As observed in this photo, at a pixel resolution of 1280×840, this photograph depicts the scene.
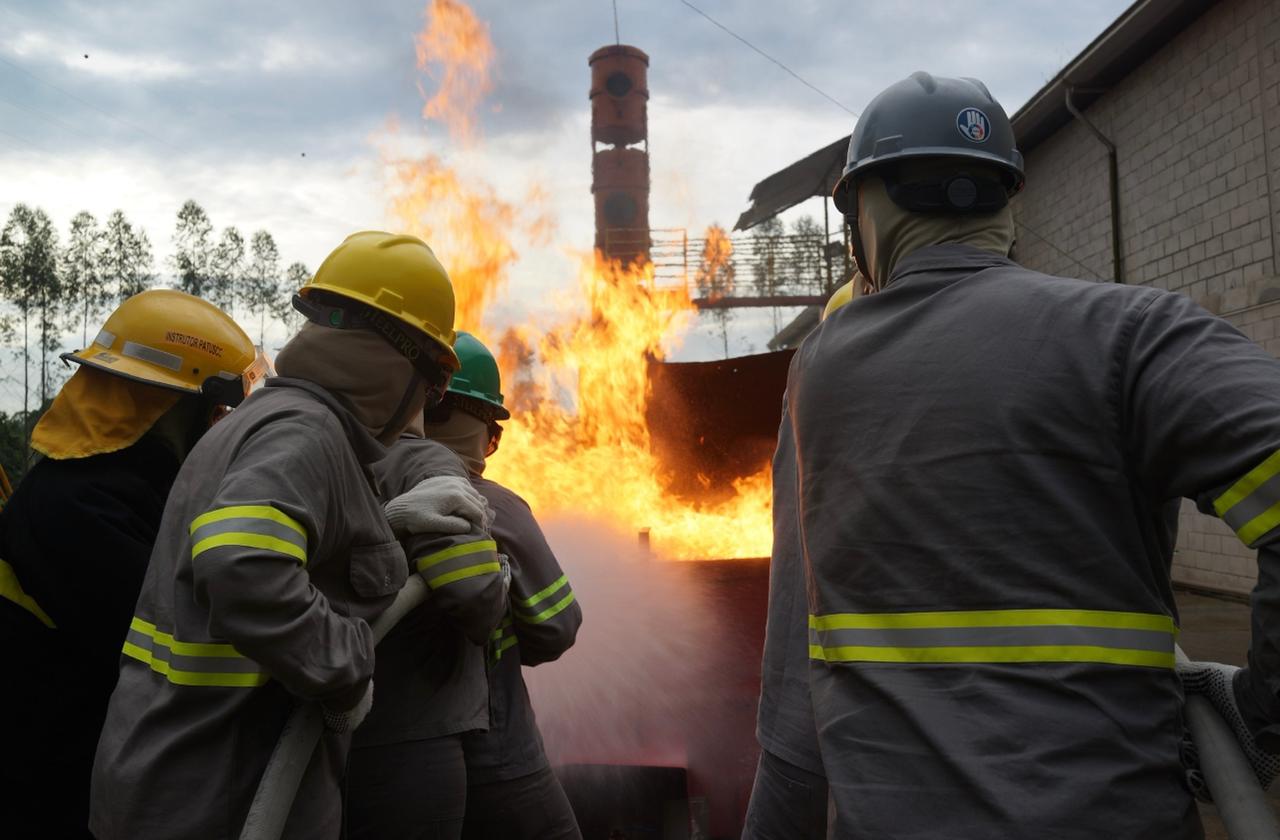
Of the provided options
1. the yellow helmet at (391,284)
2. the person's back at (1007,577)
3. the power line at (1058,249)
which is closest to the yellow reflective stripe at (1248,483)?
the person's back at (1007,577)

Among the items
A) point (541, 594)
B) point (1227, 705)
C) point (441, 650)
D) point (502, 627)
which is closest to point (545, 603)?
point (541, 594)

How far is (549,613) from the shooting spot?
2961 millimetres

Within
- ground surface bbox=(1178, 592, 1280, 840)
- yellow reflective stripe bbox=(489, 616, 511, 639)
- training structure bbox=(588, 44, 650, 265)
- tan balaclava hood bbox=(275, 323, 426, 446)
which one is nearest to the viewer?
tan balaclava hood bbox=(275, 323, 426, 446)

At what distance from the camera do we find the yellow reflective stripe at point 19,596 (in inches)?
93.0

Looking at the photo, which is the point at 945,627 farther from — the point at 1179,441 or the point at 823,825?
the point at 823,825

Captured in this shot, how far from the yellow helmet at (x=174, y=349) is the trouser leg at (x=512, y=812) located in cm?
146

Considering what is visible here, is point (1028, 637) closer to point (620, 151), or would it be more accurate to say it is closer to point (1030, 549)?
point (1030, 549)

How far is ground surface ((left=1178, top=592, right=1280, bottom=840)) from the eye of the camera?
7.54m

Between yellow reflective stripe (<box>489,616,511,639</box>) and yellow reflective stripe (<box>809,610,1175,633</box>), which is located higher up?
yellow reflective stripe (<box>809,610,1175,633</box>)

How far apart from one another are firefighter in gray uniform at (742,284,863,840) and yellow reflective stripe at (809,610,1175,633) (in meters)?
0.38

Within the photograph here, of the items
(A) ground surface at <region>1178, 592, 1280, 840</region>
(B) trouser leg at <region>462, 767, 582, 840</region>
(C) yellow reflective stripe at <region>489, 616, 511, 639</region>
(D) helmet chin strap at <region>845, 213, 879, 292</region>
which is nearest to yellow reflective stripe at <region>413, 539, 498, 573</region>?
(C) yellow reflective stripe at <region>489, 616, 511, 639</region>

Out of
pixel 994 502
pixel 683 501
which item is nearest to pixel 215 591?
pixel 994 502

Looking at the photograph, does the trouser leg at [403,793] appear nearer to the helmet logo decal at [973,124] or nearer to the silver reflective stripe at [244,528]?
the silver reflective stripe at [244,528]

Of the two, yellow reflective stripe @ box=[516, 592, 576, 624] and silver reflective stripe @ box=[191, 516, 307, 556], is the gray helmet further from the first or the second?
yellow reflective stripe @ box=[516, 592, 576, 624]
